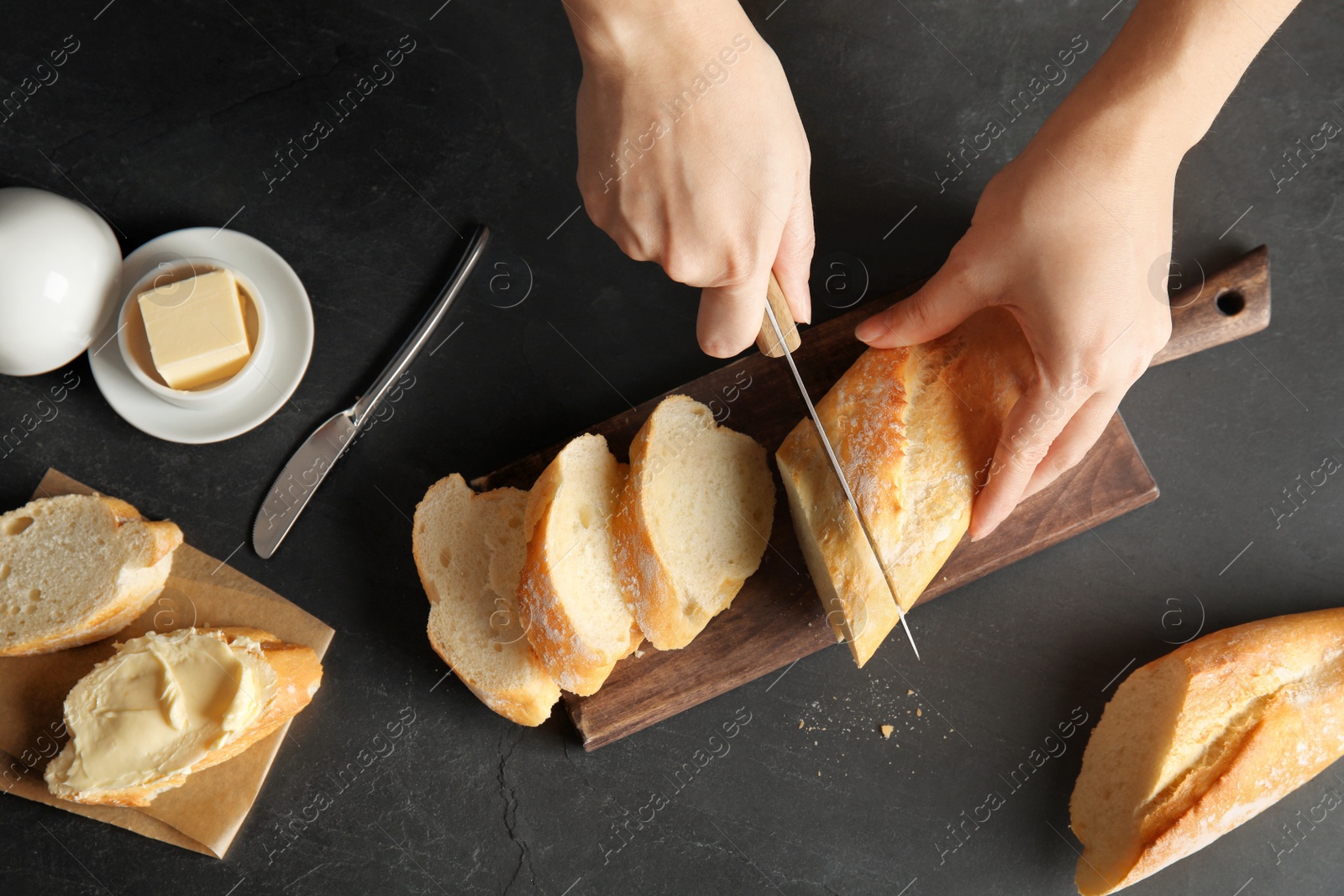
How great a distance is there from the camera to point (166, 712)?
5.44 ft

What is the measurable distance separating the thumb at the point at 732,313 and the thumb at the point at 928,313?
31cm

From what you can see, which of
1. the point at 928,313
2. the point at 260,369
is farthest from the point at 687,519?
the point at 260,369

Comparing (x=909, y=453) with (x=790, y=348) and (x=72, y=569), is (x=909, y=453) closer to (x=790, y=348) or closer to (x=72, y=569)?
(x=790, y=348)

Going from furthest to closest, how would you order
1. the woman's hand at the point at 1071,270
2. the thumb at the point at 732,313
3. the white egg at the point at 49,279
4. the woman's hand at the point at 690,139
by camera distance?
the white egg at the point at 49,279, the woman's hand at the point at 1071,270, the thumb at the point at 732,313, the woman's hand at the point at 690,139

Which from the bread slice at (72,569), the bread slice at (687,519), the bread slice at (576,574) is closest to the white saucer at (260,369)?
the bread slice at (72,569)

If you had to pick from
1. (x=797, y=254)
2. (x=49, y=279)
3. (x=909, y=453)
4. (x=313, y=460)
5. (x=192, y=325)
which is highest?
(x=49, y=279)

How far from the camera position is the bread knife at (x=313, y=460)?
185 centimetres

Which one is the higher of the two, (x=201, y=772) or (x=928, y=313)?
(x=201, y=772)

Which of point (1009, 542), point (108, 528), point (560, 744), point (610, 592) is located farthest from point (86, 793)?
point (1009, 542)

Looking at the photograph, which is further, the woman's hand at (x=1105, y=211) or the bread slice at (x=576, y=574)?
the bread slice at (x=576, y=574)

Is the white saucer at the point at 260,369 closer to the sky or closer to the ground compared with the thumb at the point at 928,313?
closer to the sky

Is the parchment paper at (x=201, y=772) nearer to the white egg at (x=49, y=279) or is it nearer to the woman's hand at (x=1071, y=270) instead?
the white egg at (x=49, y=279)

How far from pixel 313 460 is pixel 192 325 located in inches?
14.6

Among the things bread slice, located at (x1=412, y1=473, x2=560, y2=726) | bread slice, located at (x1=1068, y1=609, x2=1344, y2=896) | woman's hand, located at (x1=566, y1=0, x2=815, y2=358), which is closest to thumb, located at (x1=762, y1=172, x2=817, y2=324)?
woman's hand, located at (x1=566, y1=0, x2=815, y2=358)
